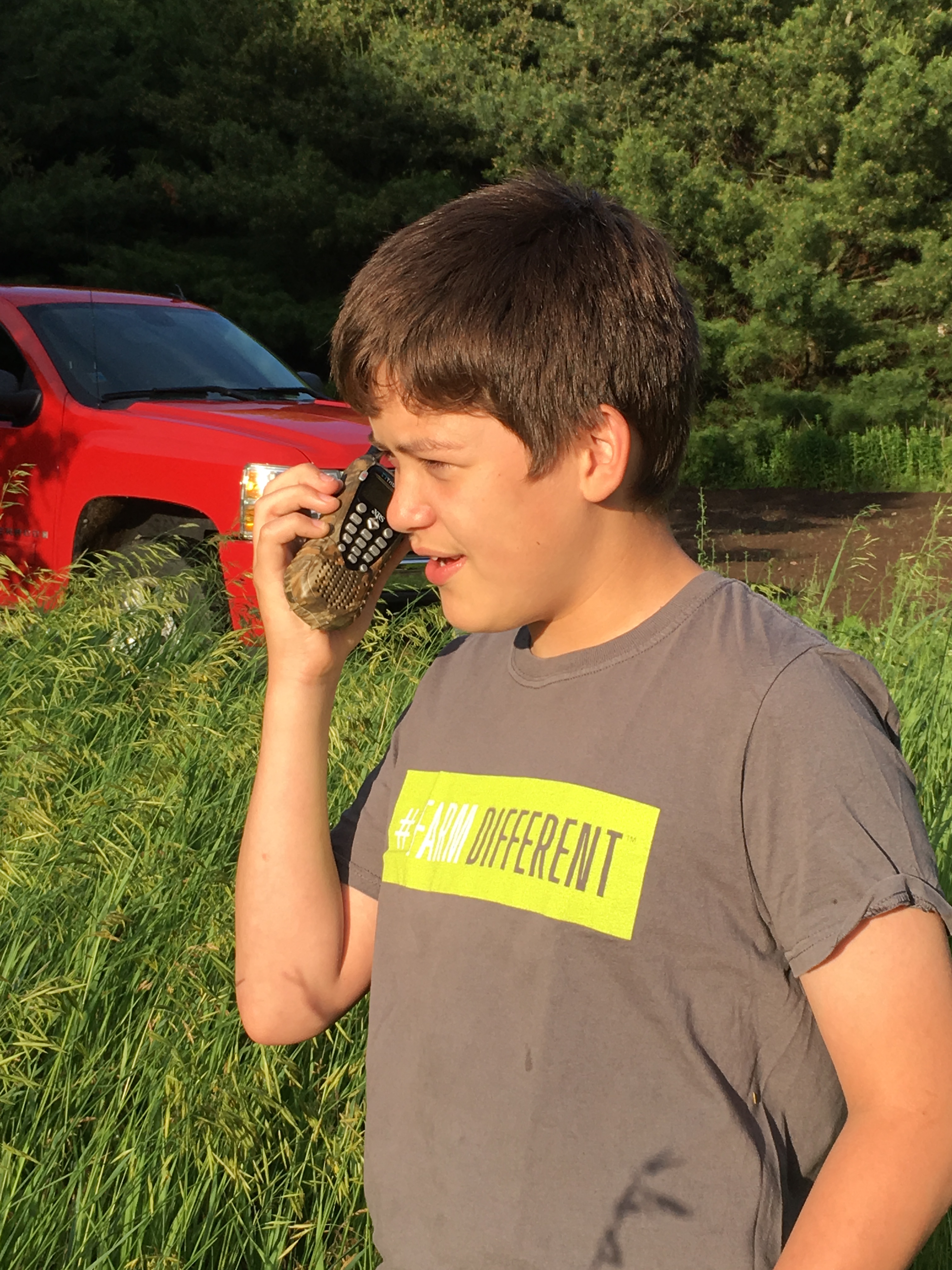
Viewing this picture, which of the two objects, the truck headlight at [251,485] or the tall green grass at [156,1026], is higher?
the tall green grass at [156,1026]

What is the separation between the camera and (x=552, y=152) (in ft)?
60.8

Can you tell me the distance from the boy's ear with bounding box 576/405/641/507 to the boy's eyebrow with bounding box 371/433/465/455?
13cm

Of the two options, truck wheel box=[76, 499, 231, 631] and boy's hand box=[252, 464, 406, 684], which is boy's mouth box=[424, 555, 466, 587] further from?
truck wheel box=[76, 499, 231, 631]

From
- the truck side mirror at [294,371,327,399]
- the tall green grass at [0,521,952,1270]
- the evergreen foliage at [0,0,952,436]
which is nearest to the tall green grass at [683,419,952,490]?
the evergreen foliage at [0,0,952,436]

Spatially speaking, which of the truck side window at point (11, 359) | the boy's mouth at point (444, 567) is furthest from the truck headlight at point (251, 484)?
the boy's mouth at point (444, 567)

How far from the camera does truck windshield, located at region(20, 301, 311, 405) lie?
6180 millimetres

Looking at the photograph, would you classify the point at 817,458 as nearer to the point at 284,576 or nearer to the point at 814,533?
the point at 814,533

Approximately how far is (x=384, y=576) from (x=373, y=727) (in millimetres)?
1765

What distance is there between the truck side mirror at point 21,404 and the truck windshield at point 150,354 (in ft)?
0.51

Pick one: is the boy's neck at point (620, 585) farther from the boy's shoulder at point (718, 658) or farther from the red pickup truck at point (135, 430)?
the red pickup truck at point (135, 430)

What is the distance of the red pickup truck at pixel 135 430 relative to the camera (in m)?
5.37

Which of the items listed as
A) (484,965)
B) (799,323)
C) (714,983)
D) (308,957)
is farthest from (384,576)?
(799,323)

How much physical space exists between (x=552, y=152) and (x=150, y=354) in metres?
13.4

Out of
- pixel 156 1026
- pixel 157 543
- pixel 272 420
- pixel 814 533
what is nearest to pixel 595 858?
pixel 156 1026
